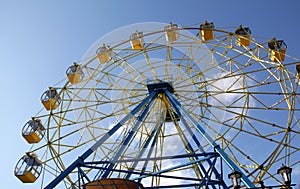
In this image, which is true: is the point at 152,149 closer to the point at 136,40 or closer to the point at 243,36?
the point at 136,40

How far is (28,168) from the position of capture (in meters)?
16.9

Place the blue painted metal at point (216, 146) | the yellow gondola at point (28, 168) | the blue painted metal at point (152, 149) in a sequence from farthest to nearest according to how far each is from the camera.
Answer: the yellow gondola at point (28, 168)
the blue painted metal at point (152, 149)
the blue painted metal at point (216, 146)

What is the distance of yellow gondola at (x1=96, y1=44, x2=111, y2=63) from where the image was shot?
18625 millimetres

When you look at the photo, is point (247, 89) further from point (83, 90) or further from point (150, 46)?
point (83, 90)

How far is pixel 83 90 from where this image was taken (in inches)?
739

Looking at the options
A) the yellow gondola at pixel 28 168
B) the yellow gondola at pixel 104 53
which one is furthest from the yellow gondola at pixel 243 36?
the yellow gondola at pixel 28 168

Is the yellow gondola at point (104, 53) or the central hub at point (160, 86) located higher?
the yellow gondola at point (104, 53)

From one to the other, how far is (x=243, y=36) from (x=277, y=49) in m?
1.62

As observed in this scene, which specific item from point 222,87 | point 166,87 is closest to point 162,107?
point 166,87

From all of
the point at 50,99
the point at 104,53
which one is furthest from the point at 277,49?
the point at 50,99

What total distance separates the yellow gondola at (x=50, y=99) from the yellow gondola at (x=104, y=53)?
9.31ft

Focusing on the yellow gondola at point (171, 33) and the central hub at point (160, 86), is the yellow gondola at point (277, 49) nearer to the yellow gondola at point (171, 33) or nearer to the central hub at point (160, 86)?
the yellow gondola at point (171, 33)

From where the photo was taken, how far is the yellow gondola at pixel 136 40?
727 inches

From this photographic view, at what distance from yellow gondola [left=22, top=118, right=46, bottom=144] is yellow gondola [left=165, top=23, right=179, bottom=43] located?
7535 mm
